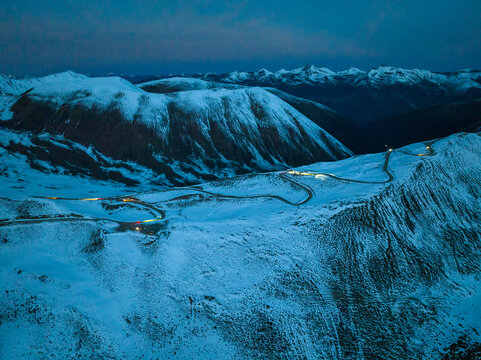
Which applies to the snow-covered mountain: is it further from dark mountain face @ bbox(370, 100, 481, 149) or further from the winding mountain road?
dark mountain face @ bbox(370, 100, 481, 149)

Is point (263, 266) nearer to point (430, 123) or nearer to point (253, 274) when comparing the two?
point (253, 274)

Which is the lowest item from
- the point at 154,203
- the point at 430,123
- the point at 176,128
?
the point at 154,203

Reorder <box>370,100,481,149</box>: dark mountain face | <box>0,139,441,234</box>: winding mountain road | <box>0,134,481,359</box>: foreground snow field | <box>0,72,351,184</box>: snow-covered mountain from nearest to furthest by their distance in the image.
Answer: <box>0,134,481,359</box>: foreground snow field → <box>0,139,441,234</box>: winding mountain road → <box>0,72,351,184</box>: snow-covered mountain → <box>370,100,481,149</box>: dark mountain face

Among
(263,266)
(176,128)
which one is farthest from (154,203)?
(176,128)

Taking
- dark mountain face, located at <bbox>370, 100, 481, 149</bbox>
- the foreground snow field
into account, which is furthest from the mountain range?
dark mountain face, located at <bbox>370, 100, 481, 149</bbox>

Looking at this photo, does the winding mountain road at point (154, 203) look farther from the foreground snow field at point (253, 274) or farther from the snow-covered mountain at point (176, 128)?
the snow-covered mountain at point (176, 128)

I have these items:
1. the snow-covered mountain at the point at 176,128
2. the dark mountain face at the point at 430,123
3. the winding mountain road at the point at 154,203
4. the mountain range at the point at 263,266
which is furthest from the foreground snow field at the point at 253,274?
the dark mountain face at the point at 430,123

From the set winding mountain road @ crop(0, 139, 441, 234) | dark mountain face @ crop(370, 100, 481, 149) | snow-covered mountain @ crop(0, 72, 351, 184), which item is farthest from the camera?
dark mountain face @ crop(370, 100, 481, 149)
